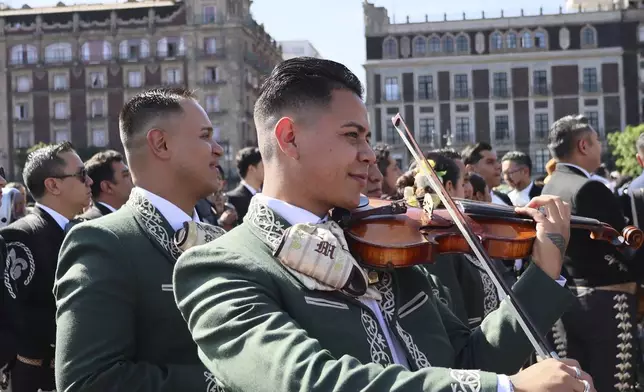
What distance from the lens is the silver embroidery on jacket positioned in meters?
5.55

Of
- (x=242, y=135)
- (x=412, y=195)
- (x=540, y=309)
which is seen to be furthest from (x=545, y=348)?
(x=242, y=135)

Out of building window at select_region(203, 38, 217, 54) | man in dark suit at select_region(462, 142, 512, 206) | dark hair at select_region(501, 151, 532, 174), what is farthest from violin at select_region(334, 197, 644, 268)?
building window at select_region(203, 38, 217, 54)

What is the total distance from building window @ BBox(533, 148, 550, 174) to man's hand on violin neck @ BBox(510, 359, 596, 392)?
2148 inches

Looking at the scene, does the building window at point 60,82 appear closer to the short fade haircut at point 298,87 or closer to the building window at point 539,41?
the building window at point 539,41

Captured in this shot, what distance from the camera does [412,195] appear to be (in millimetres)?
3512

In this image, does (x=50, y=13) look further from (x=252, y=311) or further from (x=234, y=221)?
(x=252, y=311)

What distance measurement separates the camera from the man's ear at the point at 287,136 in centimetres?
230

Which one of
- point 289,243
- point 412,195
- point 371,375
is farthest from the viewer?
point 412,195

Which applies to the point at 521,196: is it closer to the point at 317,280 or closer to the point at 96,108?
the point at 317,280

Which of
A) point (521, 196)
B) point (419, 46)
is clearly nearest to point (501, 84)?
point (419, 46)

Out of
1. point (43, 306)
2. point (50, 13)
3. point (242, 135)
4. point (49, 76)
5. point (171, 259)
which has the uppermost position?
point (50, 13)

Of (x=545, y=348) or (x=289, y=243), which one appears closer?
(x=545, y=348)

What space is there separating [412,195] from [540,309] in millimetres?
1297

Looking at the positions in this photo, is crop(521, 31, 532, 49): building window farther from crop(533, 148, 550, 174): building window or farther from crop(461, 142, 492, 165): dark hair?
crop(461, 142, 492, 165): dark hair
